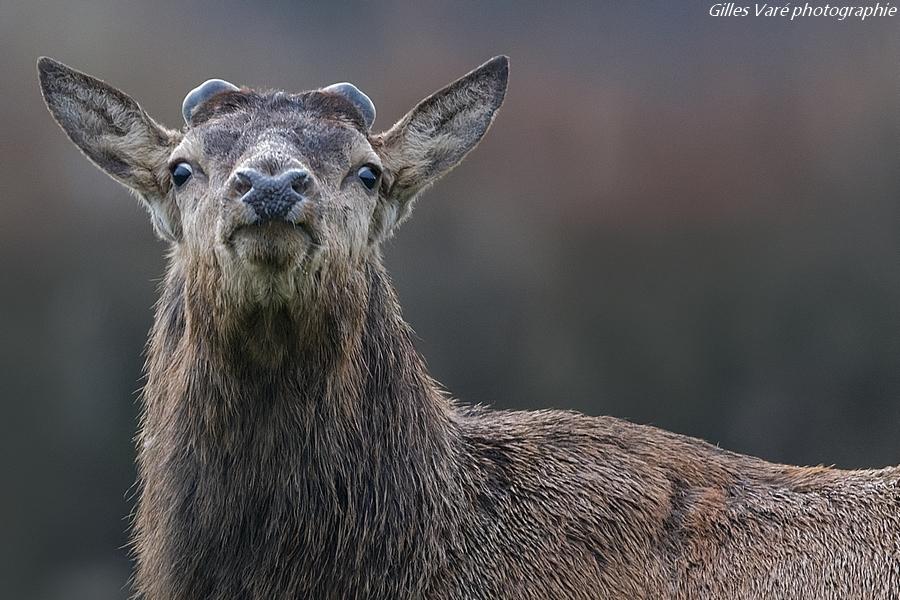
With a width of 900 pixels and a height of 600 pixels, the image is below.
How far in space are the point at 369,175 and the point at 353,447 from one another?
1.53m

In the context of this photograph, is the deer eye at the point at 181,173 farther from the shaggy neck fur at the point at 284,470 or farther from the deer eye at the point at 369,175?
the deer eye at the point at 369,175

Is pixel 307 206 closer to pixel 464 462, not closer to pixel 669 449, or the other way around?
pixel 464 462

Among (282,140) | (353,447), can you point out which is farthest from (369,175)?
(353,447)

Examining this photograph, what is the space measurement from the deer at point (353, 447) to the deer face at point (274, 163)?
14 mm

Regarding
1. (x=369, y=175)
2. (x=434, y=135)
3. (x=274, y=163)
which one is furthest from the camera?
(x=434, y=135)

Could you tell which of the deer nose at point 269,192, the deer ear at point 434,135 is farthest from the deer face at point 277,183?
the deer ear at point 434,135

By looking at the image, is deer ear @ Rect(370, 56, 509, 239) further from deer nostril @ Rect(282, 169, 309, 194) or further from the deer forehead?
deer nostril @ Rect(282, 169, 309, 194)

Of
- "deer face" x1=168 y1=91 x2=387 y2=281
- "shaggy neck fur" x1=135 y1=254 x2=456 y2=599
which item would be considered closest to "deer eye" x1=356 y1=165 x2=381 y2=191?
"deer face" x1=168 y1=91 x2=387 y2=281

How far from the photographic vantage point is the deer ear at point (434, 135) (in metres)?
6.36

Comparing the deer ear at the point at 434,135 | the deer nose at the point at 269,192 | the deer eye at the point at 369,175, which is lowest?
the deer nose at the point at 269,192

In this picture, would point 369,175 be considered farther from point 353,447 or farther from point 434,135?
point 353,447

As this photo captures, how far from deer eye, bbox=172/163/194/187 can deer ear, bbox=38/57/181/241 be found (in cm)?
31

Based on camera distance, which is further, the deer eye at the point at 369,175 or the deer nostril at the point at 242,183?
the deer eye at the point at 369,175

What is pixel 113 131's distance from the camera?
625cm
